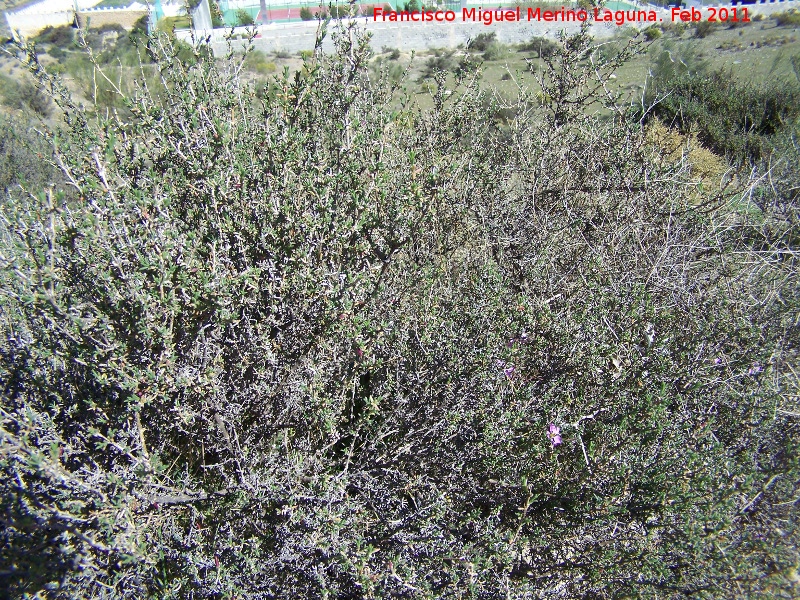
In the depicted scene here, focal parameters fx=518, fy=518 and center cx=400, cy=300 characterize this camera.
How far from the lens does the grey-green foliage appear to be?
1817 millimetres

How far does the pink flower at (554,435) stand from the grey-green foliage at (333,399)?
0.02 m

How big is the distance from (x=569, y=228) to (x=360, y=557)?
7.71 ft

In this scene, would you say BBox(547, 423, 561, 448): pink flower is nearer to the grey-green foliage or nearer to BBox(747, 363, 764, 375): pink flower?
the grey-green foliage

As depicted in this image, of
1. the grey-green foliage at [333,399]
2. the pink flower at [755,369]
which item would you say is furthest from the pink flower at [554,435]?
the pink flower at [755,369]

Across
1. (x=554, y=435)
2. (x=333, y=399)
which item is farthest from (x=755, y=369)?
(x=333, y=399)

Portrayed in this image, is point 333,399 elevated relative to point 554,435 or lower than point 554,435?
elevated

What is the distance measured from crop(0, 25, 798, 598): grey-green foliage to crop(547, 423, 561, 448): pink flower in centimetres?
2

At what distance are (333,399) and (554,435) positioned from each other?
0.93m

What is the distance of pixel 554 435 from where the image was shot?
2.16m

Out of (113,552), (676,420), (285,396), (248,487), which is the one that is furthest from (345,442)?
(676,420)

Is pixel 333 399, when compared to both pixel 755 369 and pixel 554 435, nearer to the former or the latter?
pixel 554 435

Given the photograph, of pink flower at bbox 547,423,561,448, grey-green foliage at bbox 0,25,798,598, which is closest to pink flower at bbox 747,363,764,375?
grey-green foliage at bbox 0,25,798,598

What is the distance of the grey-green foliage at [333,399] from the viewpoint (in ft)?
5.96

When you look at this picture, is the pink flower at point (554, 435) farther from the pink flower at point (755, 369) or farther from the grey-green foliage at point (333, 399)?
the pink flower at point (755, 369)
